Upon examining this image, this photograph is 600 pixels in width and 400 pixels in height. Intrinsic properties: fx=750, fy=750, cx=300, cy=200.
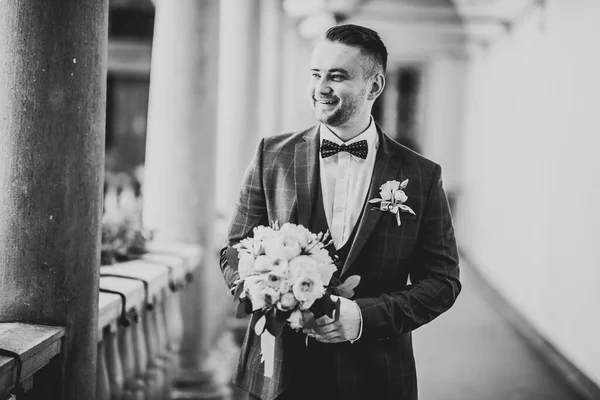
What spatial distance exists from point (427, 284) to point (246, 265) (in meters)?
0.56

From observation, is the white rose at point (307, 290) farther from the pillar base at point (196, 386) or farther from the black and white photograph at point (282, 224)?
the pillar base at point (196, 386)

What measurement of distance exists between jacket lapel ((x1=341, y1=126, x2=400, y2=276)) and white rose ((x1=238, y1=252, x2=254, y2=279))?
296mm

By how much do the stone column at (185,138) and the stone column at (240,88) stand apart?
2274 mm

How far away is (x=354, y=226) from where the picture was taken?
7.23 ft

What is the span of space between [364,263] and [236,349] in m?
4.08

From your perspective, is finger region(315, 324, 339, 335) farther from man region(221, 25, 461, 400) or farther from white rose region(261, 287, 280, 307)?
white rose region(261, 287, 280, 307)

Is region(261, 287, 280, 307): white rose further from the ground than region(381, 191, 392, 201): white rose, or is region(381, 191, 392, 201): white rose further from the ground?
region(381, 191, 392, 201): white rose

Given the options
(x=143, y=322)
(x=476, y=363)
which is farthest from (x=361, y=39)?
(x=476, y=363)

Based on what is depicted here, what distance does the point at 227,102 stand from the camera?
732 cm

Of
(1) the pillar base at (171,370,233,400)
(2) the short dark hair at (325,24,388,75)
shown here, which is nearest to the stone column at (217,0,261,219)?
(1) the pillar base at (171,370,233,400)

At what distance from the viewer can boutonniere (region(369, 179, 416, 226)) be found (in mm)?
2150

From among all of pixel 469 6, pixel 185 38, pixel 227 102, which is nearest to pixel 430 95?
pixel 469 6

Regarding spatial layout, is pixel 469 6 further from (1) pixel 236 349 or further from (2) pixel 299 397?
(2) pixel 299 397

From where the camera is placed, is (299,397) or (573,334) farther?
(573,334)
